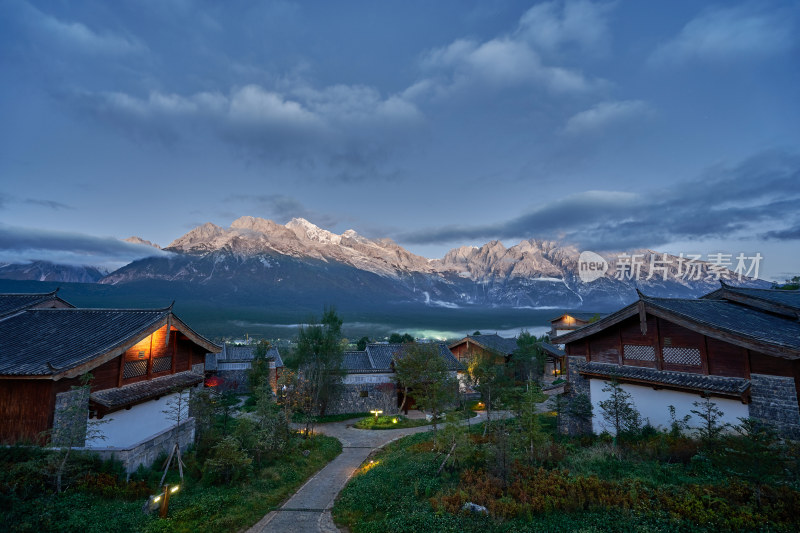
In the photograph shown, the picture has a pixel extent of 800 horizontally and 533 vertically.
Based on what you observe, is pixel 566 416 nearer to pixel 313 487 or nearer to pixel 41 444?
pixel 313 487

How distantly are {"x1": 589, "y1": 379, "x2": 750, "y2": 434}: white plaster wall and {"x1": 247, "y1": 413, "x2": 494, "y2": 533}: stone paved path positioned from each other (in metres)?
12.2

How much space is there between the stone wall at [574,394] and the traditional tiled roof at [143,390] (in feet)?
63.9

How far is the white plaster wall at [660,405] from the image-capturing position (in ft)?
43.0

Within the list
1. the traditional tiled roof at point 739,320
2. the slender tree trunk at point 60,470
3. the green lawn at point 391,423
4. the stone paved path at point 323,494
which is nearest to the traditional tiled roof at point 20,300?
the slender tree trunk at point 60,470

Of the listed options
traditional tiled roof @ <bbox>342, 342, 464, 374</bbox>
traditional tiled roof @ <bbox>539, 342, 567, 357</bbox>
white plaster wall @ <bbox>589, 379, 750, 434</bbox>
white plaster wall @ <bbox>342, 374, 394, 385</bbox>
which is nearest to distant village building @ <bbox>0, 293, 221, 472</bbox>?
white plaster wall @ <bbox>342, 374, 394, 385</bbox>

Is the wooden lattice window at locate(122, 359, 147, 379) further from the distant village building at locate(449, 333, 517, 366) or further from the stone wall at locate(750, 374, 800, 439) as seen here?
the distant village building at locate(449, 333, 517, 366)

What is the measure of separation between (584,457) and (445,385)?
53.4 ft

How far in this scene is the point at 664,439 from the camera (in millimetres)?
13180

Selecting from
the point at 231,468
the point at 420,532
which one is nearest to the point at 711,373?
the point at 420,532

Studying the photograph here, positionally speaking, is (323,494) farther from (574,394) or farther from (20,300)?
(20,300)

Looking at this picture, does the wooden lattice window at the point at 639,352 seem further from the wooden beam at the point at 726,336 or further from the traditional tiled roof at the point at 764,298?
the traditional tiled roof at the point at 764,298

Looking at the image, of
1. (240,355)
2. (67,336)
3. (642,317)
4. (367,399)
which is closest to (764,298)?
(642,317)

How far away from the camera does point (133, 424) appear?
15.9 meters

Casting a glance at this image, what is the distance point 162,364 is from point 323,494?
1088 cm
